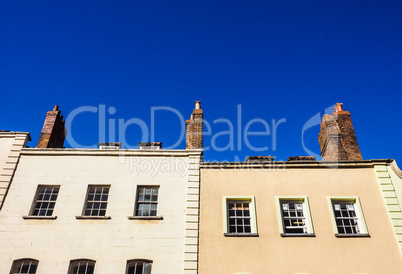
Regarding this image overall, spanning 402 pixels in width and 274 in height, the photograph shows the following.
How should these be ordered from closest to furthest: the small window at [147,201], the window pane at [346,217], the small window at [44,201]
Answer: the window pane at [346,217], the small window at [44,201], the small window at [147,201]

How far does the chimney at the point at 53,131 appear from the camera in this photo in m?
18.9

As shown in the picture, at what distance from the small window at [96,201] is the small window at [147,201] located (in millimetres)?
1748

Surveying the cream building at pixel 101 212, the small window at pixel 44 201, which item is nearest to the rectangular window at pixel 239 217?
the cream building at pixel 101 212

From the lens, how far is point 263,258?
14.2m

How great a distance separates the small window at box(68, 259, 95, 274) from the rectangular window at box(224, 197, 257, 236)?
6454mm

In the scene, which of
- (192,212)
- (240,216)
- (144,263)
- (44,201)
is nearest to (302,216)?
(240,216)

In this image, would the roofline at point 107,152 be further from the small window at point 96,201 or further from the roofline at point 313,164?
the roofline at point 313,164

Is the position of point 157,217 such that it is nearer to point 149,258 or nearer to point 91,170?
point 149,258

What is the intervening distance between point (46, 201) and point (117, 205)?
12.4 feet

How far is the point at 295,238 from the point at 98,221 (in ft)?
31.8

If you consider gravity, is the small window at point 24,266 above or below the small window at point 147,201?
below

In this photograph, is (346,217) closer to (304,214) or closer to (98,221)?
(304,214)

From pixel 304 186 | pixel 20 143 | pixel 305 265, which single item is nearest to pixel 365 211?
pixel 304 186

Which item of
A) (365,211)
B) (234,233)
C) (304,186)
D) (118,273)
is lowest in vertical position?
(118,273)
